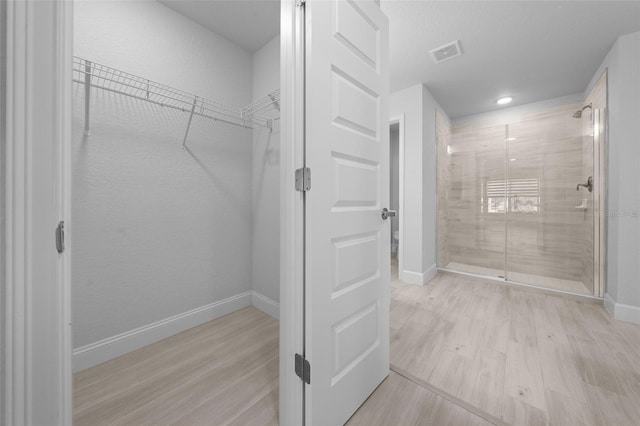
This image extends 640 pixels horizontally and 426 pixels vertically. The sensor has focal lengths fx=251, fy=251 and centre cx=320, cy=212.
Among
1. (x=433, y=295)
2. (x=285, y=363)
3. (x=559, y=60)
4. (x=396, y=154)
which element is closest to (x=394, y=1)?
(x=559, y=60)

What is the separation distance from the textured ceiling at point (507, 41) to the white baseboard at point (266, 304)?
96.7 inches

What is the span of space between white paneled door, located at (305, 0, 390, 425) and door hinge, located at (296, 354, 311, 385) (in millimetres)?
17

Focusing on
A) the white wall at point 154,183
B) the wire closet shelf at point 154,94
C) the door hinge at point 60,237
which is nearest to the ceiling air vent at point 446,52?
the wire closet shelf at point 154,94

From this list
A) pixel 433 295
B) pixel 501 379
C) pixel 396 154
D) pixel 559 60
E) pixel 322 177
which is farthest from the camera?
pixel 396 154

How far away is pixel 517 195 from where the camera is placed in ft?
10.2

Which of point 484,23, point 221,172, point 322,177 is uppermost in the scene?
point 484,23

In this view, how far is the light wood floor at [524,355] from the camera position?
1238 millimetres

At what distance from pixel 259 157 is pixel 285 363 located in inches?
66.4

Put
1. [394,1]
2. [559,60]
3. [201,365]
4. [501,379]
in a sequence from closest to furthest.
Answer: [501,379], [201,365], [394,1], [559,60]

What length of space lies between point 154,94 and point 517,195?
3889 millimetres

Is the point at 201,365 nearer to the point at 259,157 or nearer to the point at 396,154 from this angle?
the point at 259,157

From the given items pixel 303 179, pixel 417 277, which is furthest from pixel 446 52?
pixel 417 277

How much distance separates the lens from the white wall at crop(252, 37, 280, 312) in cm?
210

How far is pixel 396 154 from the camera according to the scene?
16.4ft
